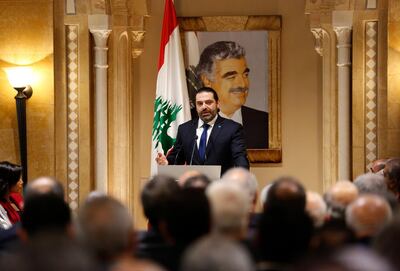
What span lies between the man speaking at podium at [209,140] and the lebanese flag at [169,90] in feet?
6.60

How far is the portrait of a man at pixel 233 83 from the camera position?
10.4 m

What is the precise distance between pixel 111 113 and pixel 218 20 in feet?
5.03

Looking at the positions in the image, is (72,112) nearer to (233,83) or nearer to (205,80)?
(205,80)

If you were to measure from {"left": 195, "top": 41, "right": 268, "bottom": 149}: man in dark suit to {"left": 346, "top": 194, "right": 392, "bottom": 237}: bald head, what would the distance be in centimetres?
613

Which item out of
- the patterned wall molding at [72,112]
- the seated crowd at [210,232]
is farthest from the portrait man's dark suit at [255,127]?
the seated crowd at [210,232]

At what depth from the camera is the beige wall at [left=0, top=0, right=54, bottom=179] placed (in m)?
9.31

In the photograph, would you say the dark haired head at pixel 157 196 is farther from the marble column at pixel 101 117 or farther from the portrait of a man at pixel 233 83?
the portrait of a man at pixel 233 83

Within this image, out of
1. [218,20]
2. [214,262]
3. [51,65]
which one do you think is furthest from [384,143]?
[214,262]

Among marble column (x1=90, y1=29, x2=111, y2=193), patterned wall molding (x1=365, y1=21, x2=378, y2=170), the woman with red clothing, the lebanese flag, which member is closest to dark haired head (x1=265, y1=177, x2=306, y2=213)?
the woman with red clothing

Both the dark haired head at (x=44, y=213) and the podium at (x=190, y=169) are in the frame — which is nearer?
the dark haired head at (x=44, y=213)

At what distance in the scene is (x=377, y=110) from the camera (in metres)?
9.30

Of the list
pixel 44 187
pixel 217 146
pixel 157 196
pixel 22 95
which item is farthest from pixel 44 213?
pixel 22 95

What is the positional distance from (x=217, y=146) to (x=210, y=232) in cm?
366

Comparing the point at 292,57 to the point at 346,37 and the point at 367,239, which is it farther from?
the point at 367,239
